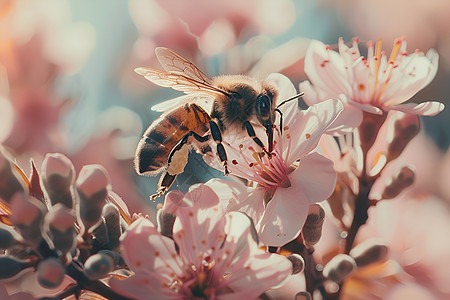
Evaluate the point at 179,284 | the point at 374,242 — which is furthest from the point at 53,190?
the point at 374,242

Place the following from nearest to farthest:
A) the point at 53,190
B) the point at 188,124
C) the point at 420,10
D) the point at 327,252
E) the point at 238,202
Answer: the point at 53,190 < the point at 238,202 < the point at 188,124 < the point at 327,252 < the point at 420,10

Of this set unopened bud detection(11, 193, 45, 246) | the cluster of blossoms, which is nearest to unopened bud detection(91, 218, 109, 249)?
the cluster of blossoms

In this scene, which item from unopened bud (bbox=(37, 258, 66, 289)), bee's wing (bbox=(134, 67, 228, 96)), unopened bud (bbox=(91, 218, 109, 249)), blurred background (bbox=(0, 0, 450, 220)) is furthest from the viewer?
blurred background (bbox=(0, 0, 450, 220))

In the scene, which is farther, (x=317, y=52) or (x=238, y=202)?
(x=317, y=52)

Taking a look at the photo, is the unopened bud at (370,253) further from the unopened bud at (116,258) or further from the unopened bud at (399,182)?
the unopened bud at (116,258)

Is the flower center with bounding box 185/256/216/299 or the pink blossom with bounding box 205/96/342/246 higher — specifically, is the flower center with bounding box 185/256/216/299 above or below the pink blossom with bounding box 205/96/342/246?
below

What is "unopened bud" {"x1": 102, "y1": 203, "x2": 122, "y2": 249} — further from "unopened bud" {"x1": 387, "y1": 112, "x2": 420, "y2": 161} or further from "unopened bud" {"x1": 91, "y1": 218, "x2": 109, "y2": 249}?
"unopened bud" {"x1": 387, "y1": 112, "x2": 420, "y2": 161}

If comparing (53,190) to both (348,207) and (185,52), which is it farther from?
(185,52)
